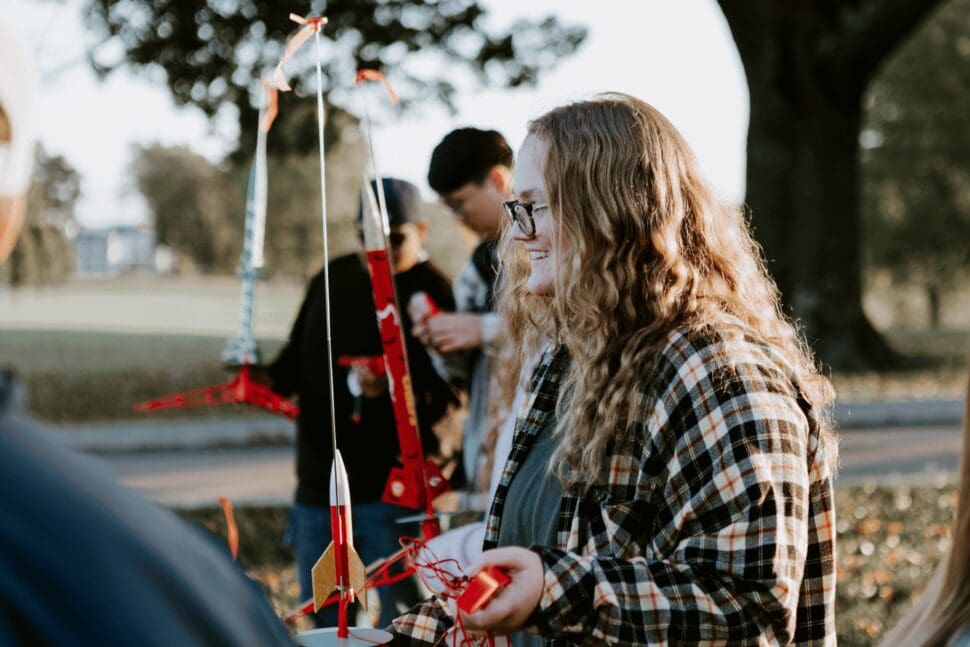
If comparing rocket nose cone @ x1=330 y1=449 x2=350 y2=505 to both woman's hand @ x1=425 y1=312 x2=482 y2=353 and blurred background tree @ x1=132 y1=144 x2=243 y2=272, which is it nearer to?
woman's hand @ x1=425 y1=312 x2=482 y2=353

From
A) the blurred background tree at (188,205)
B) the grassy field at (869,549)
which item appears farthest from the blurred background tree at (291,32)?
the blurred background tree at (188,205)

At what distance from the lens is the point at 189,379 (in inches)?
775

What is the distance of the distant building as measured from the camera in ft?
98.1

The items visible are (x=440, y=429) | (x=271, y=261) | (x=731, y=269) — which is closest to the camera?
(x=731, y=269)

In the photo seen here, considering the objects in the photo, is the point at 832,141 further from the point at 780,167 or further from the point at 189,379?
the point at 189,379

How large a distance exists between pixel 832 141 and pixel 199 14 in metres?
8.85

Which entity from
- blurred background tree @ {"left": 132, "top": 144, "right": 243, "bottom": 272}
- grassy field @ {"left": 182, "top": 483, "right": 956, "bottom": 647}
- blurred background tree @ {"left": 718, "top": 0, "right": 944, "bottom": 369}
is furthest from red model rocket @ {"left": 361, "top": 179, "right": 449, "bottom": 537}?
blurred background tree @ {"left": 132, "top": 144, "right": 243, "bottom": 272}

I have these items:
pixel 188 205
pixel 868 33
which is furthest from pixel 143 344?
pixel 868 33

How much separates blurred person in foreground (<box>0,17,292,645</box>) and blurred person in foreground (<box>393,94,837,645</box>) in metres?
0.76

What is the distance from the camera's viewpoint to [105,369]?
21.2m

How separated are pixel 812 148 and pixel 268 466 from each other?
9.24 m

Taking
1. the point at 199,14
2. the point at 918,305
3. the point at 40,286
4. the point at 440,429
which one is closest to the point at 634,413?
the point at 440,429

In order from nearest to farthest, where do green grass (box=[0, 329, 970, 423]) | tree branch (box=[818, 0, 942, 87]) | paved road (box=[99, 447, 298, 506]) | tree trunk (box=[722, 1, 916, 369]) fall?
paved road (box=[99, 447, 298, 506]), tree branch (box=[818, 0, 942, 87]), green grass (box=[0, 329, 970, 423]), tree trunk (box=[722, 1, 916, 369])

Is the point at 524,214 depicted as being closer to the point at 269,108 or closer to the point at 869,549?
the point at 269,108
